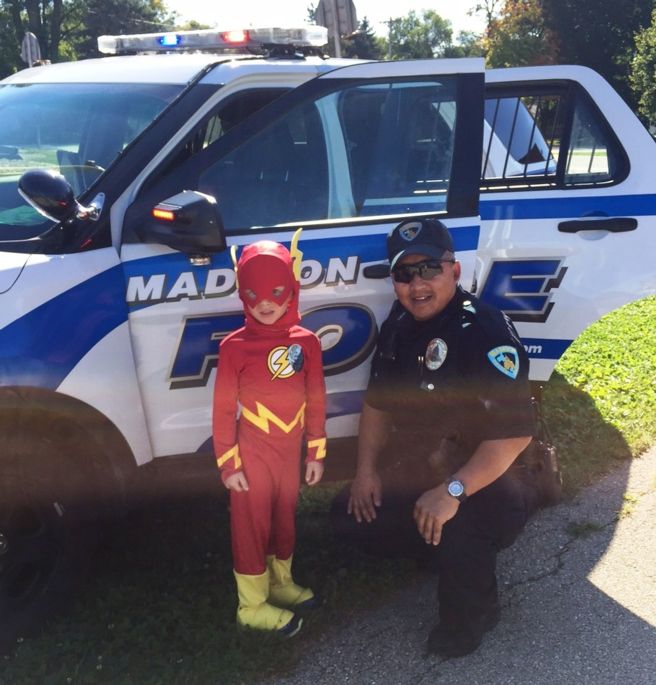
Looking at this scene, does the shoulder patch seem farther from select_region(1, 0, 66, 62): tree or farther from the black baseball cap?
select_region(1, 0, 66, 62): tree

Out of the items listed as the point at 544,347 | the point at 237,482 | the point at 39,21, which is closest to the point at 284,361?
the point at 237,482

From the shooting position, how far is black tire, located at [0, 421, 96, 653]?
8.58 feet

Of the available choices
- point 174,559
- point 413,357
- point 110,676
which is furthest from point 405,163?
point 110,676

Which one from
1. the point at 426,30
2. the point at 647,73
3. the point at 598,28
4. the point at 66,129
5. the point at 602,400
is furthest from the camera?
the point at 426,30

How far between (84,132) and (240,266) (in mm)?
921

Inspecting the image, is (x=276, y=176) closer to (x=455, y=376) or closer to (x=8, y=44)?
(x=455, y=376)

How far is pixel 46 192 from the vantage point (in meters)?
2.49

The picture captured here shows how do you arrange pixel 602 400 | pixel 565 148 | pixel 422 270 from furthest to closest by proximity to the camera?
pixel 602 400 < pixel 565 148 < pixel 422 270

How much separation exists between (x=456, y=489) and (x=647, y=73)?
2166cm

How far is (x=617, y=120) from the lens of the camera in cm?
389

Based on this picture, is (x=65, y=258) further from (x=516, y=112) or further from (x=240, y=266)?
(x=516, y=112)

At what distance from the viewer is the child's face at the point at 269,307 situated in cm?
259

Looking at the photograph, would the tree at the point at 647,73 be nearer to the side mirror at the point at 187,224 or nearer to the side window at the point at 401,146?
the side window at the point at 401,146

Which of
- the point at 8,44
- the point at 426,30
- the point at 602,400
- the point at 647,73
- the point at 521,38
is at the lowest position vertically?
the point at 426,30
